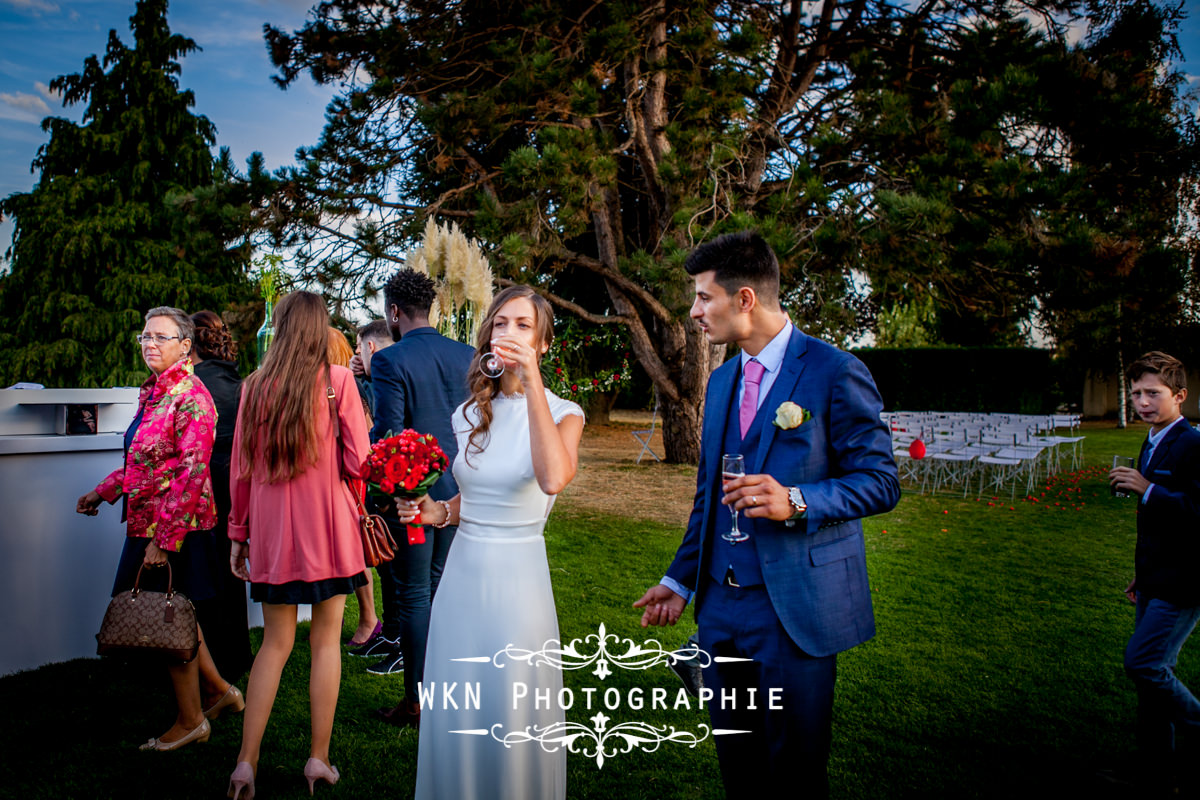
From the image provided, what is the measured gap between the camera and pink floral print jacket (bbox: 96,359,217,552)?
10.8ft

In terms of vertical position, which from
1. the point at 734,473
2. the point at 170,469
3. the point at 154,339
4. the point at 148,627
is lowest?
the point at 148,627

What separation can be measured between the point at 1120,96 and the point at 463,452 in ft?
31.3

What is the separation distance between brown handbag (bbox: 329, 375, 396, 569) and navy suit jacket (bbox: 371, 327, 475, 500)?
0.63 m

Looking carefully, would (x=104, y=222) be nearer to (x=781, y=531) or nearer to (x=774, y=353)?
(x=774, y=353)

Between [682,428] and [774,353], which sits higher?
[774,353]

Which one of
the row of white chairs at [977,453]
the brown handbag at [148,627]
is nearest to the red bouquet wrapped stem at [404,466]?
the brown handbag at [148,627]

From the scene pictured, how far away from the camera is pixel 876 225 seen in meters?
8.93

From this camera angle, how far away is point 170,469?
11.1 ft

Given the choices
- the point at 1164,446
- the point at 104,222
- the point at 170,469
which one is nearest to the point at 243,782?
the point at 170,469

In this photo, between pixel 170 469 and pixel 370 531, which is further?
pixel 170 469

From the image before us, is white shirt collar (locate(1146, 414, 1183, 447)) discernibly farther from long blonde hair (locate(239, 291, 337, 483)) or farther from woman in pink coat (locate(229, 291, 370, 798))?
long blonde hair (locate(239, 291, 337, 483))

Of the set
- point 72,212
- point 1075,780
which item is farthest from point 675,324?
point 72,212

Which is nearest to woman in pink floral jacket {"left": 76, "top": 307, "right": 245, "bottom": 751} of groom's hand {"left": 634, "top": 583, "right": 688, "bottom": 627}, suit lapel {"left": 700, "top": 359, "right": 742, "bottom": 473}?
groom's hand {"left": 634, "top": 583, "right": 688, "bottom": 627}

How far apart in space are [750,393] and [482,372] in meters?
0.95
